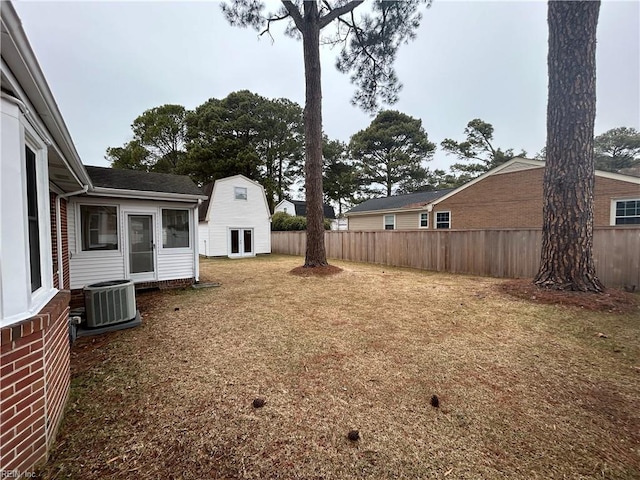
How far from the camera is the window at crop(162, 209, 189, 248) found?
285 inches

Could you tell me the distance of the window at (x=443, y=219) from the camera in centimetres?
1510

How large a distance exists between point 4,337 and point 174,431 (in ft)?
3.98

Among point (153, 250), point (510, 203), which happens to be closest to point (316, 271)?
point (153, 250)

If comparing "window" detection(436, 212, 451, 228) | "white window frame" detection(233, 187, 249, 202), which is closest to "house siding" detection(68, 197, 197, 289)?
"white window frame" detection(233, 187, 249, 202)

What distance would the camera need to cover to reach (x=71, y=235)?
599cm

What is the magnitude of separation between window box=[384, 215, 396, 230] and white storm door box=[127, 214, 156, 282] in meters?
14.7

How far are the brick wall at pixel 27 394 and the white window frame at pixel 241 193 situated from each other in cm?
1500

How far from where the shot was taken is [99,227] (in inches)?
A: 252

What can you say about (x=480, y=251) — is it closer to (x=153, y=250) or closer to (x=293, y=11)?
(x=153, y=250)

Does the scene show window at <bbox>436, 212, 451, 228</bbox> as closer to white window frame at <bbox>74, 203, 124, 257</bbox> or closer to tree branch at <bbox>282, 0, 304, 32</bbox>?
tree branch at <bbox>282, 0, 304, 32</bbox>

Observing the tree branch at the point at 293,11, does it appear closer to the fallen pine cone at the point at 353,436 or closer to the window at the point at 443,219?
the fallen pine cone at the point at 353,436

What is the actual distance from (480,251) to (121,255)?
1030 cm

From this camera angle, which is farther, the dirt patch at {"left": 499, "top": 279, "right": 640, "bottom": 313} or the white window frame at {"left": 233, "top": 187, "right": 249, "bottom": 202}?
the white window frame at {"left": 233, "top": 187, "right": 249, "bottom": 202}

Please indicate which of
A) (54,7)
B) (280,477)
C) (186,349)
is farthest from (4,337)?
(54,7)
